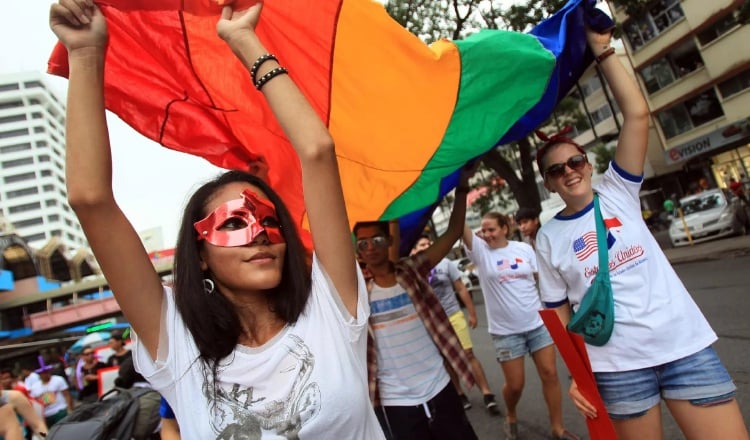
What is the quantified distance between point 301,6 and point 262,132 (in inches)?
32.0

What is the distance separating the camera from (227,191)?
1.64m

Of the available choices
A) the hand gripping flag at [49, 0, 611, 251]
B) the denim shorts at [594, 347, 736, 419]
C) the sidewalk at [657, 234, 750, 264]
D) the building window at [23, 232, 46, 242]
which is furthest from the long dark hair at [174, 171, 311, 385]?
the building window at [23, 232, 46, 242]

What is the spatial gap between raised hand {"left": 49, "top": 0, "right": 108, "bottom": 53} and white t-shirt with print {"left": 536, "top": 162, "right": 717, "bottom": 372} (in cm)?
214

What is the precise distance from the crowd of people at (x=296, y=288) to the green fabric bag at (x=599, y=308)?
0.16ft

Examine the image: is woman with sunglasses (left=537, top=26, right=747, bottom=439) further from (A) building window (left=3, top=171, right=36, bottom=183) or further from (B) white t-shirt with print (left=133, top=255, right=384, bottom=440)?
(A) building window (left=3, top=171, right=36, bottom=183)

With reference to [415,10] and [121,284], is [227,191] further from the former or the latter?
[415,10]

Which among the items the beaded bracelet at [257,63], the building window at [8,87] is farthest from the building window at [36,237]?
the beaded bracelet at [257,63]

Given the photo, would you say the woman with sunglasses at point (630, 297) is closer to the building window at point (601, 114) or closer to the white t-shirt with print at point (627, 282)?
the white t-shirt with print at point (627, 282)

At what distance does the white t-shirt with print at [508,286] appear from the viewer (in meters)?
4.35

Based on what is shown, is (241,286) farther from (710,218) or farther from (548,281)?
(710,218)

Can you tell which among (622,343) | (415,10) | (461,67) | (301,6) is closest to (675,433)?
(622,343)

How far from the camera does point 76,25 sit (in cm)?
141

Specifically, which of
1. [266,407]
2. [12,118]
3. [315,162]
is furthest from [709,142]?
[12,118]

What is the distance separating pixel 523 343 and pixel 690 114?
79.0 ft
